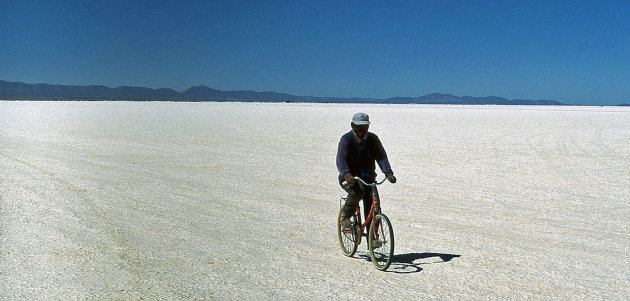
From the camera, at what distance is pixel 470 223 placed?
844 cm

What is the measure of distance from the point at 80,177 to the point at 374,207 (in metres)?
8.28

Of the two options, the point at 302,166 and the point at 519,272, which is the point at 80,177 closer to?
the point at 302,166

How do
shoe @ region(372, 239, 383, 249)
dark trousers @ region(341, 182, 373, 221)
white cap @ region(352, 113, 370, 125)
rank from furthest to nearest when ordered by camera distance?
dark trousers @ region(341, 182, 373, 221) → shoe @ region(372, 239, 383, 249) → white cap @ region(352, 113, 370, 125)

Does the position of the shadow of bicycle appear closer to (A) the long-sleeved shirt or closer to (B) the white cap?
(A) the long-sleeved shirt

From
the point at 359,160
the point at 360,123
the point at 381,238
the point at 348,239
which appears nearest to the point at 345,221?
the point at 348,239

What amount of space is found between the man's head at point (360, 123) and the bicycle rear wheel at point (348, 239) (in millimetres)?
1084

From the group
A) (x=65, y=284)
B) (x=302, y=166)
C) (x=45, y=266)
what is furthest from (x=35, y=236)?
(x=302, y=166)

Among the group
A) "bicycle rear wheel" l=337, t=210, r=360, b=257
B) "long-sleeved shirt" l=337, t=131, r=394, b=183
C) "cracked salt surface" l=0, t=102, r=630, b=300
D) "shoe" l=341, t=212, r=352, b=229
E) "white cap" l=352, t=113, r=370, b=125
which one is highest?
"white cap" l=352, t=113, r=370, b=125

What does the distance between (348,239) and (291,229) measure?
4.94 feet

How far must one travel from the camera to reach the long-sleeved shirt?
6117mm

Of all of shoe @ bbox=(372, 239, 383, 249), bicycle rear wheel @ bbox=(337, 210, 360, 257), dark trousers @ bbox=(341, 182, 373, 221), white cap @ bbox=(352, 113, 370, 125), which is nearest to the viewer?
white cap @ bbox=(352, 113, 370, 125)

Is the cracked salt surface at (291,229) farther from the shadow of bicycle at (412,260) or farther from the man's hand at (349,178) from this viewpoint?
the man's hand at (349,178)

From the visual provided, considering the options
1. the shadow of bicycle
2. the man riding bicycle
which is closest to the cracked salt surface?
the shadow of bicycle

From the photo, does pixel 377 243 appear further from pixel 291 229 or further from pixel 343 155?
pixel 291 229
